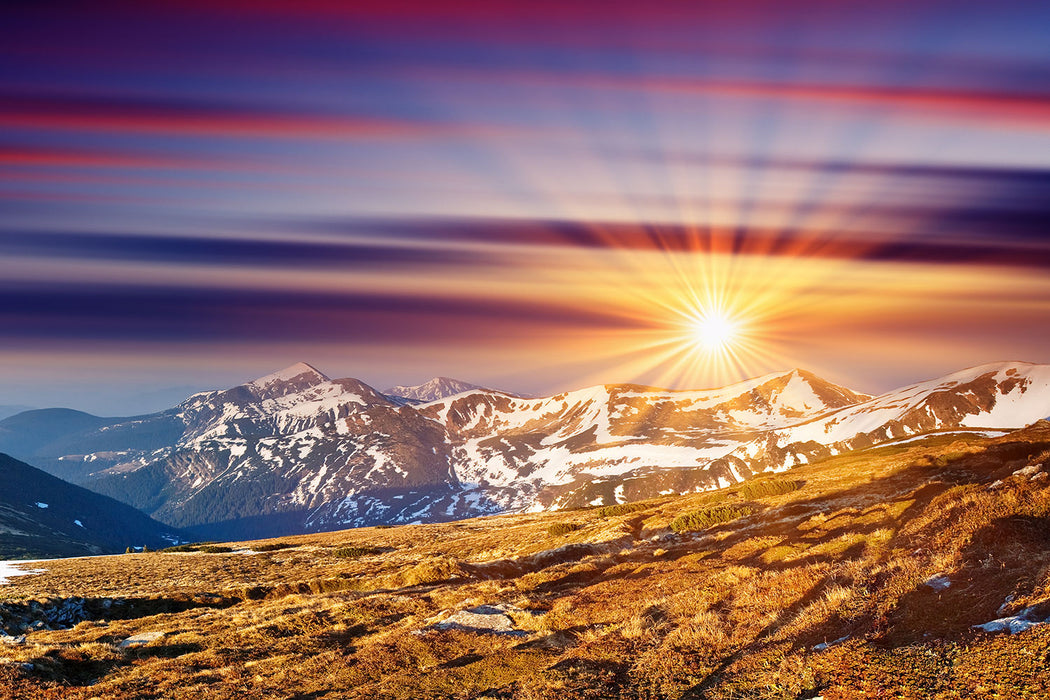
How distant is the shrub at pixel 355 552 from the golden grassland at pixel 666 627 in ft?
78.3

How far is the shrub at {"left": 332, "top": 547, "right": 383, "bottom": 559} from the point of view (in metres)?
56.8

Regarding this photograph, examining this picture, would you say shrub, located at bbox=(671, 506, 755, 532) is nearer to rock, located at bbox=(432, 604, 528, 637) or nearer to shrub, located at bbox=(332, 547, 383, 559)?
rock, located at bbox=(432, 604, 528, 637)

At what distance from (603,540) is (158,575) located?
112ft

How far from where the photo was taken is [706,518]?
38.5 m

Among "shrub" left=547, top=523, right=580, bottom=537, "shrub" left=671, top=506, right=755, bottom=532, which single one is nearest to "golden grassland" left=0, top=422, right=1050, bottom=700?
"shrub" left=671, top=506, right=755, bottom=532

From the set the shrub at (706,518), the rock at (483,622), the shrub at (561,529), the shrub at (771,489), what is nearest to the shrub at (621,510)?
the shrub at (561,529)

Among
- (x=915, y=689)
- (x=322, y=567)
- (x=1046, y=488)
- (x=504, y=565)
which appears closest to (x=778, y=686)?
(x=915, y=689)

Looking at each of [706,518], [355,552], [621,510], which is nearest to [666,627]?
[706,518]

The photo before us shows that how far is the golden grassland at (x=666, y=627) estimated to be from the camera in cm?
1124

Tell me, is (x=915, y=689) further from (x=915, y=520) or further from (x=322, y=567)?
(x=322, y=567)

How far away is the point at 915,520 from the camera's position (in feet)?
69.9

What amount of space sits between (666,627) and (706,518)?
79.1 feet

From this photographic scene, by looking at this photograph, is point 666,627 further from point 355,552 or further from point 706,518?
point 355,552

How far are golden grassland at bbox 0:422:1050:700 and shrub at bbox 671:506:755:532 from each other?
181 inches
